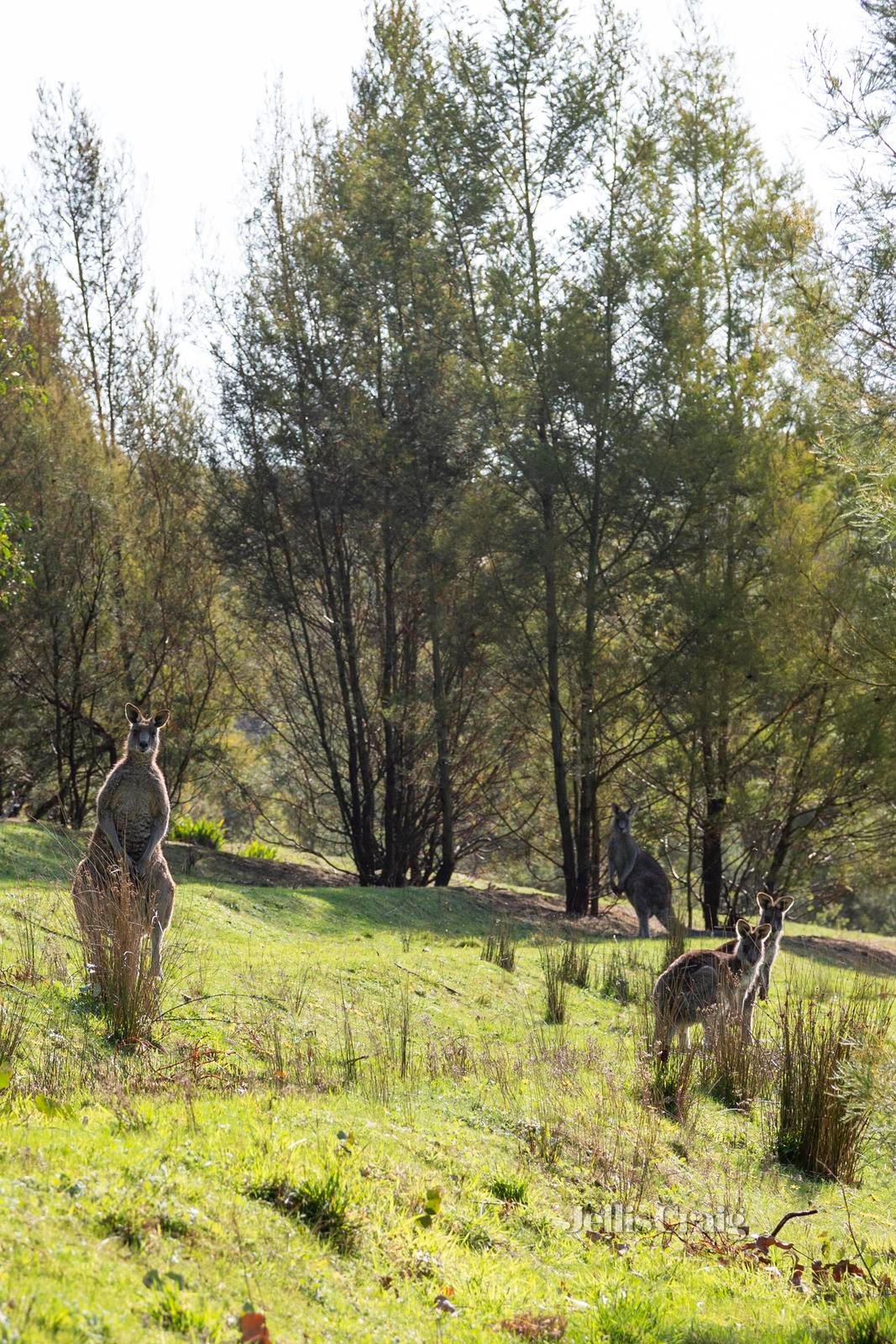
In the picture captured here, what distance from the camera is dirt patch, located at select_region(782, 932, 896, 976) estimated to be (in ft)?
61.5

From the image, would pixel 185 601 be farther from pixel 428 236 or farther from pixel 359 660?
pixel 428 236

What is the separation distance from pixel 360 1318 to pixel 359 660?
61.7ft

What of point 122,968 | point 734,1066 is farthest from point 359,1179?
point 734,1066

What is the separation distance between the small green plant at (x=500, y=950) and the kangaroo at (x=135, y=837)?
5.24 m

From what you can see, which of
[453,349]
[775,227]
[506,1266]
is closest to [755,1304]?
[506,1266]

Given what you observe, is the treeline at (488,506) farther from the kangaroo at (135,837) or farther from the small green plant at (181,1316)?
the small green plant at (181,1316)

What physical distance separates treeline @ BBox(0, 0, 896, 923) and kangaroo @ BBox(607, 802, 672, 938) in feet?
7.23

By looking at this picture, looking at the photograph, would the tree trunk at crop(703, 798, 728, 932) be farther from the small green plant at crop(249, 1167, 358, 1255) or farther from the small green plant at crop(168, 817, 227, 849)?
the small green plant at crop(249, 1167, 358, 1255)

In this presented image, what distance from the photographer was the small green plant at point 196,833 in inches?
804

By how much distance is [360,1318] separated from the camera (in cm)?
461

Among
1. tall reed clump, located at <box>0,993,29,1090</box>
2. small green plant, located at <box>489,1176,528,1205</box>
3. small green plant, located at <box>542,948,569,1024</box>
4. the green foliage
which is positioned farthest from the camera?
the green foliage

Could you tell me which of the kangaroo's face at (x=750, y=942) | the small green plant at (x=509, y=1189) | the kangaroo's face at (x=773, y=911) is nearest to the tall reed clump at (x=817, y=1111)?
the kangaroo's face at (x=750, y=942)

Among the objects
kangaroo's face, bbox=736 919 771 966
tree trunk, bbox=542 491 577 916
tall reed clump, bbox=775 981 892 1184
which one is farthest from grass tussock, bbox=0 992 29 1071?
tree trunk, bbox=542 491 577 916

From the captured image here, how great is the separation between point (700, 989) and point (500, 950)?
3.87m
